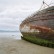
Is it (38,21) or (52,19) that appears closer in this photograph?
(52,19)

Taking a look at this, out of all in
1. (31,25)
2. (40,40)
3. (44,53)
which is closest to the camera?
(44,53)

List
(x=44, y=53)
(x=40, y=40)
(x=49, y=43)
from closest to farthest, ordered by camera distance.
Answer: (x=44, y=53) → (x=49, y=43) → (x=40, y=40)

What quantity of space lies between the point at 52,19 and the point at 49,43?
4.78 ft

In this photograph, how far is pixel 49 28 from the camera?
8.91m

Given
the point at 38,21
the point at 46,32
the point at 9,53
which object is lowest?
the point at 9,53

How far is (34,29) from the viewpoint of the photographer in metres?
10.3

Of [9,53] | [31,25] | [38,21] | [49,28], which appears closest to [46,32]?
[49,28]

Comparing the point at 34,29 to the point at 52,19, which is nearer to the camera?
the point at 52,19

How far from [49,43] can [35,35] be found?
5.34 feet

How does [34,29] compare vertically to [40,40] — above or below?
above

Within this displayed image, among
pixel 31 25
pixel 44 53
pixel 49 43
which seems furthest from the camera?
pixel 31 25

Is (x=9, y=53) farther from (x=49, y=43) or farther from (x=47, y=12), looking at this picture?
(x=47, y=12)

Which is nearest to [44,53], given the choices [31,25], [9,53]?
[9,53]

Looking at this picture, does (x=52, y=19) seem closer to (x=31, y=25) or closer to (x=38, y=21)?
(x=38, y=21)
